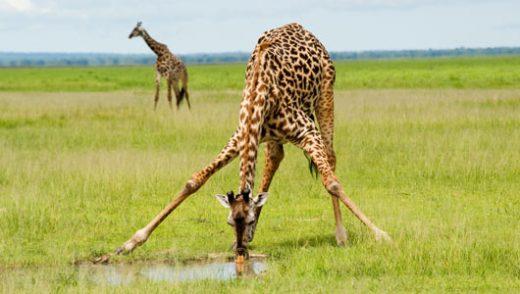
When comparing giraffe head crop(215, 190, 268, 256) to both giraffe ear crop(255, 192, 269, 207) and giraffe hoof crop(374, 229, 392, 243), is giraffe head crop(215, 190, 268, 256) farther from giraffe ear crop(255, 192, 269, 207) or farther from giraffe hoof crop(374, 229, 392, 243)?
giraffe hoof crop(374, 229, 392, 243)

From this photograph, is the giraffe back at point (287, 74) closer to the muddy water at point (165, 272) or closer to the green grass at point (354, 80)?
the muddy water at point (165, 272)

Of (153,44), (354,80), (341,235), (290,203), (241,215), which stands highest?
(153,44)

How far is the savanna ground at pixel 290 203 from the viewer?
7.43m

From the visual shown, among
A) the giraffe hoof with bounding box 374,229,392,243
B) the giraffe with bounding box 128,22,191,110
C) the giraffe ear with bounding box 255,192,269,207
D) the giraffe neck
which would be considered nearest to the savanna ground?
the giraffe hoof with bounding box 374,229,392,243

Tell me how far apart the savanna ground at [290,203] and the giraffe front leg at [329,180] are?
16 cm

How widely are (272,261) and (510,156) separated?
7.02 metres

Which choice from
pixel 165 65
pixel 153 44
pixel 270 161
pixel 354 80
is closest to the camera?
pixel 270 161

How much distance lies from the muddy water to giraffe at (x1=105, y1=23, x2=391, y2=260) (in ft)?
1.09

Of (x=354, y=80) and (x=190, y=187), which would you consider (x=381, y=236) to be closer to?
(x=190, y=187)

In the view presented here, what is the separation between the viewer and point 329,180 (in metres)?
8.26

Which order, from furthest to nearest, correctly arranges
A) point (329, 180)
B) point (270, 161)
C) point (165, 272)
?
point (270, 161), point (329, 180), point (165, 272)

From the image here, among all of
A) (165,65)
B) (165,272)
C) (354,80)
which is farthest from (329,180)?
(354,80)

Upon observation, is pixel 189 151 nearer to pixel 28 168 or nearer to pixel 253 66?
pixel 28 168

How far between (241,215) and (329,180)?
1.49m
